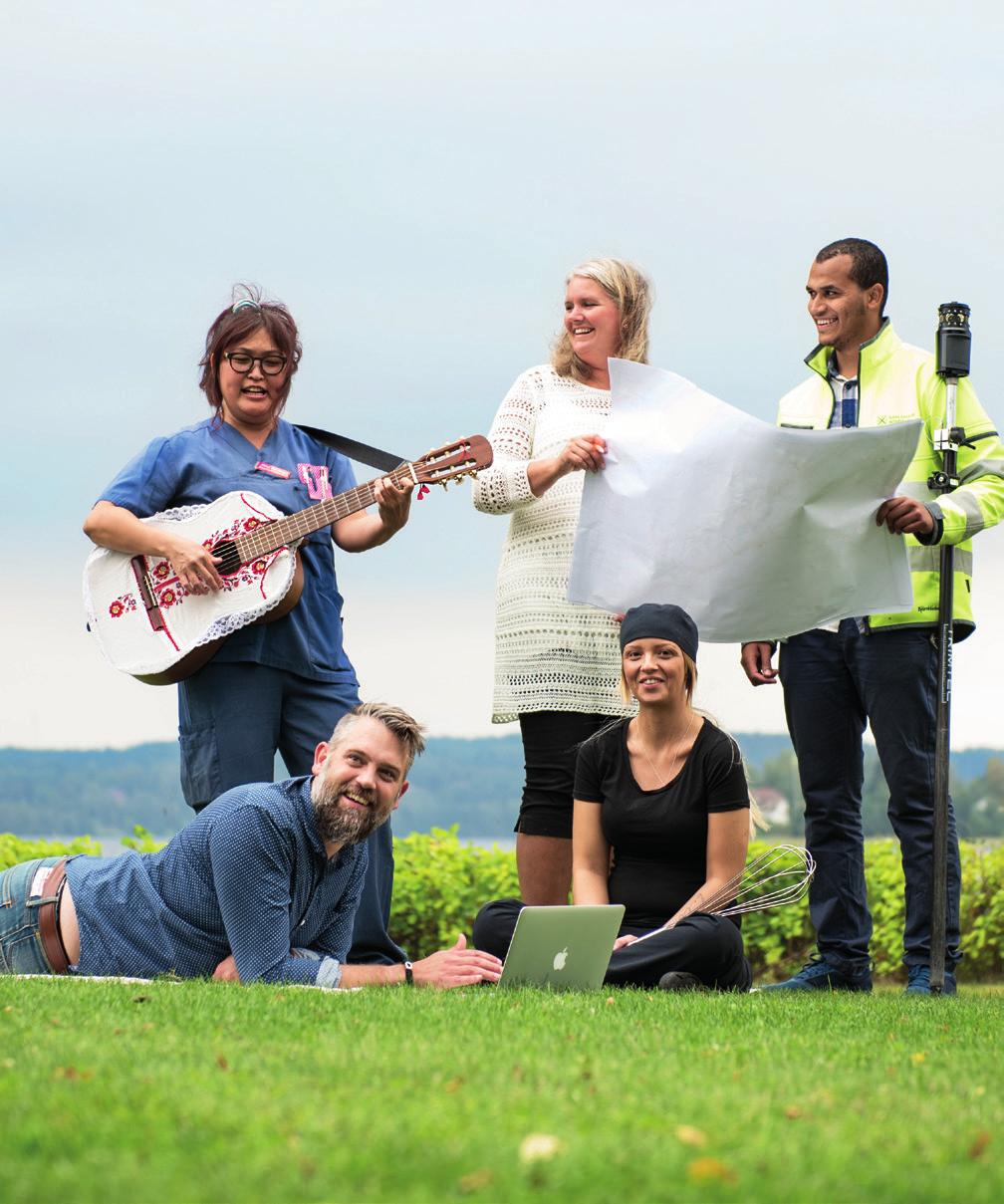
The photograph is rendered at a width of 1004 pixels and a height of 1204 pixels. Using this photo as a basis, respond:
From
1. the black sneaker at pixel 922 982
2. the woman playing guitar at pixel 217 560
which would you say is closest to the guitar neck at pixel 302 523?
the woman playing guitar at pixel 217 560

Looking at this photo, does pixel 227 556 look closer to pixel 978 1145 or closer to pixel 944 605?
pixel 944 605

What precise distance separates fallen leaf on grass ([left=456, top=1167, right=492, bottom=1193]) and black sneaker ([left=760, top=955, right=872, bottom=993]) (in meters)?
4.09

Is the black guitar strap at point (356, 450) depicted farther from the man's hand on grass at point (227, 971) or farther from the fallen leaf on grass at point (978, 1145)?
the fallen leaf on grass at point (978, 1145)

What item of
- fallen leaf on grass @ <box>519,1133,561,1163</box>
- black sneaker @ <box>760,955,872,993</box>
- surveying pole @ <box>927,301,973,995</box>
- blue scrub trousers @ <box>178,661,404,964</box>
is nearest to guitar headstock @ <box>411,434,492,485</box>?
blue scrub trousers @ <box>178,661,404,964</box>

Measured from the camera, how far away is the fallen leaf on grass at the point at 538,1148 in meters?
2.60

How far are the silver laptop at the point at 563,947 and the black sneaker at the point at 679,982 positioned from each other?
274 millimetres

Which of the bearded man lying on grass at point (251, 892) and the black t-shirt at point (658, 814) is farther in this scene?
the black t-shirt at point (658, 814)

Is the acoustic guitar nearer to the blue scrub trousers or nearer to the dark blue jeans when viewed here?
the blue scrub trousers

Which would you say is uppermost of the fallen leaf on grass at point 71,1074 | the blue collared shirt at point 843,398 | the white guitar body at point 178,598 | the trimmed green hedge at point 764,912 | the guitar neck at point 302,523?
the blue collared shirt at point 843,398

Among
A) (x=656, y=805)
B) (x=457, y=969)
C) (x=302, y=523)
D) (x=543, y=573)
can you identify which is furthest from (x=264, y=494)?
(x=457, y=969)

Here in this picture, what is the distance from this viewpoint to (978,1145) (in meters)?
2.90

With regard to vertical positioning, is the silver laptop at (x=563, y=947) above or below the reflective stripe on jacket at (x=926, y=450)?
below

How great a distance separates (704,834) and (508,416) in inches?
73.7

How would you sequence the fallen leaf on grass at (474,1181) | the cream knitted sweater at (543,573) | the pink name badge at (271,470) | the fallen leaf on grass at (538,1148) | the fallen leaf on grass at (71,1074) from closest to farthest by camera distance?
the fallen leaf on grass at (474,1181) < the fallen leaf on grass at (538,1148) < the fallen leaf on grass at (71,1074) < the cream knitted sweater at (543,573) < the pink name badge at (271,470)
